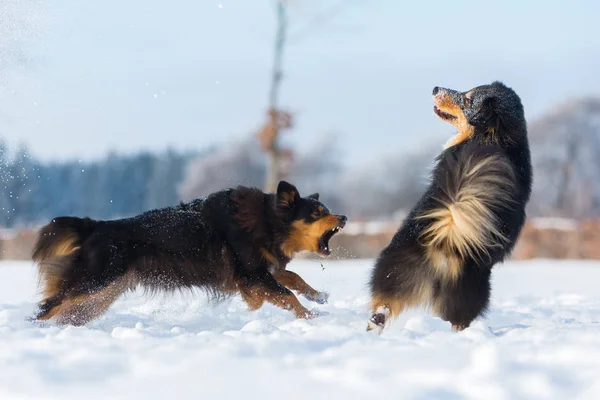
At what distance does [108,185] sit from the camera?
1660 inches

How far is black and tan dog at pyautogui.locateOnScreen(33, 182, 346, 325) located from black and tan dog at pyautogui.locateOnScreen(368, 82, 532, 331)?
51.3 inches

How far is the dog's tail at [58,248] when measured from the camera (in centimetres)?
595

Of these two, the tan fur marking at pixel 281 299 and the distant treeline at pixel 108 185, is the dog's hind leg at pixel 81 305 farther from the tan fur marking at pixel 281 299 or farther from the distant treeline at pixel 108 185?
the distant treeline at pixel 108 185

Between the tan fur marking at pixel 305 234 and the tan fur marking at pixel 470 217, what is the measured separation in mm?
1597

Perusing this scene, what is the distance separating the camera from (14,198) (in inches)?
1458

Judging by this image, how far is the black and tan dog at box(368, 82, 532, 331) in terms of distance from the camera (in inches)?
202

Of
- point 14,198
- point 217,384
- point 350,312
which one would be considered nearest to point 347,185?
point 14,198

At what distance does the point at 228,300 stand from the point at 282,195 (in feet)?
3.75

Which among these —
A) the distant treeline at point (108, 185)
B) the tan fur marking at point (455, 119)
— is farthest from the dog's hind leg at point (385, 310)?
the distant treeline at point (108, 185)

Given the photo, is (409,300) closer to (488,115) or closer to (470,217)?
(470,217)

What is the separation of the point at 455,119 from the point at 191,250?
264 centimetres

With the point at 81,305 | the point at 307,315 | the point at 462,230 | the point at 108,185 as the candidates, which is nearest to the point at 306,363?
the point at 462,230

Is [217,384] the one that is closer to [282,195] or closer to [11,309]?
[282,195]

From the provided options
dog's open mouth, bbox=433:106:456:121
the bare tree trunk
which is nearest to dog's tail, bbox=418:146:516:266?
dog's open mouth, bbox=433:106:456:121
